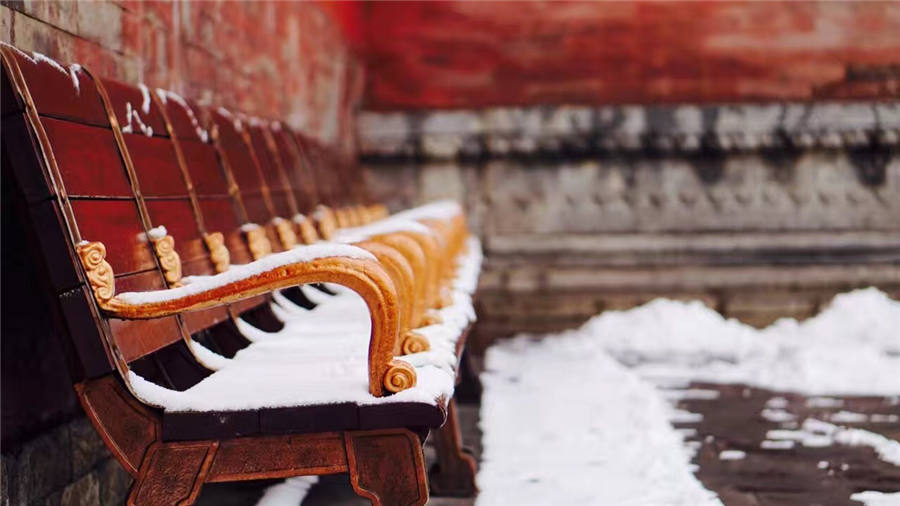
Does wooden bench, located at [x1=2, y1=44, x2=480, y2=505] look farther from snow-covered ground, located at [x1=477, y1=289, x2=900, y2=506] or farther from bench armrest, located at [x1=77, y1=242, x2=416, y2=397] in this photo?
snow-covered ground, located at [x1=477, y1=289, x2=900, y2=506]

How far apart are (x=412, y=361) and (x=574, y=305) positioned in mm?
4210

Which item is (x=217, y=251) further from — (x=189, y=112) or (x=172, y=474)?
(x=172, y=474)

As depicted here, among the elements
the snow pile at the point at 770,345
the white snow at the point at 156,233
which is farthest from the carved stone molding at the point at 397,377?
the snow pile at the point at 770,345

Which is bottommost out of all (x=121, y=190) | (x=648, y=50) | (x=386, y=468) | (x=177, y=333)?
(x=386, y=468)

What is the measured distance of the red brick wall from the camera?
2.07m

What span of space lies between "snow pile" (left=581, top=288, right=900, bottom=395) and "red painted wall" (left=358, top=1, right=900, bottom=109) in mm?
1406

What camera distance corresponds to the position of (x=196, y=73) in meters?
3.07

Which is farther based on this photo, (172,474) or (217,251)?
(217,251)

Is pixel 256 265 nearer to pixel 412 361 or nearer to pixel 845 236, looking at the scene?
pixel 412 361

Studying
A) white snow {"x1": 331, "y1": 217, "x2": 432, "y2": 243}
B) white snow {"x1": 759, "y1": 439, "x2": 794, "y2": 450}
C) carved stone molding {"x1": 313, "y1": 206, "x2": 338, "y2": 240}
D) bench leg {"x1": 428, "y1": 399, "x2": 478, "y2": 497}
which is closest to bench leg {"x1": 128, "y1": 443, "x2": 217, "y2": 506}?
white snow {"x1": 331, "y1": 217, "x2": 432, "y2": 243}

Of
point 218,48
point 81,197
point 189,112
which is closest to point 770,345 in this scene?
point 218,48

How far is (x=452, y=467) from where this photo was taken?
2496 mm

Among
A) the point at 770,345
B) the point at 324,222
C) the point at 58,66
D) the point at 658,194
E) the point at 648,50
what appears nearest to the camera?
the point at 58,66

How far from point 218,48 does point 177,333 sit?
69.3 inches
